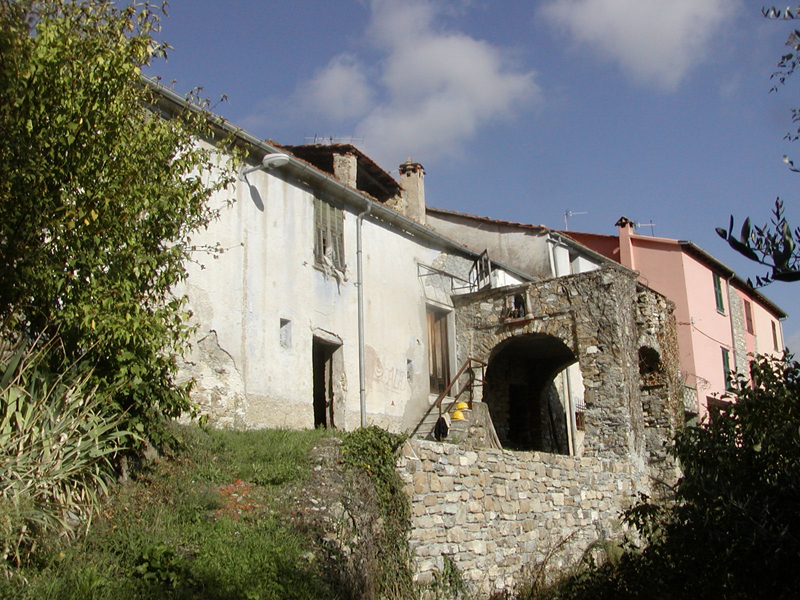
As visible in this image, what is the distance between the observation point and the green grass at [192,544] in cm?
707

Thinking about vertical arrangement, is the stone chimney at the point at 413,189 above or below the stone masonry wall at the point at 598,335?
above

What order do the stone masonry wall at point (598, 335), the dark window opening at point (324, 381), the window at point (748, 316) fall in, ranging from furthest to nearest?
1. the window at point (748, 316)
2. the stone masonry wall at point (598, 335)
3. the dark window opening at point (324, 381)

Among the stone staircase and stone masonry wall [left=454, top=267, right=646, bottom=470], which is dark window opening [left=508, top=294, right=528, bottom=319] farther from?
the stone staircase

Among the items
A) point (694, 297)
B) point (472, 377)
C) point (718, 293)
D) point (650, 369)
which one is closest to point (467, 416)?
point (472, 377)

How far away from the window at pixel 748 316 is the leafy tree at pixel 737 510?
2461cm

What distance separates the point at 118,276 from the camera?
8.18 metres

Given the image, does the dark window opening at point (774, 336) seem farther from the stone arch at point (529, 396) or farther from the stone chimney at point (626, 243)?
the stone arch at point (529, 396)

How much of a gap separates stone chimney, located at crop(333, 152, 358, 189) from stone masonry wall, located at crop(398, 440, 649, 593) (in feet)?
23.4

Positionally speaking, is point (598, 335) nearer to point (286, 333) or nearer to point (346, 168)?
point (346, 168)

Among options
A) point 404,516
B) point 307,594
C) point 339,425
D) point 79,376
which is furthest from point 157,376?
point 339,425

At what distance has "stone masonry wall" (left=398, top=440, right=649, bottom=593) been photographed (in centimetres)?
1062

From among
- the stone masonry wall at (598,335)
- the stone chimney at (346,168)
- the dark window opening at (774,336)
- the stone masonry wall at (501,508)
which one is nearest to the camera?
the stone masonry wall at (501,508)

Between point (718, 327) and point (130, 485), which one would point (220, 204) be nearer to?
point (130, 485)

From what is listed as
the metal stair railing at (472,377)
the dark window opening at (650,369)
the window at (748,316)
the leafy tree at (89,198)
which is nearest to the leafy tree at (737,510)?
the leafy tree at (89,198)
